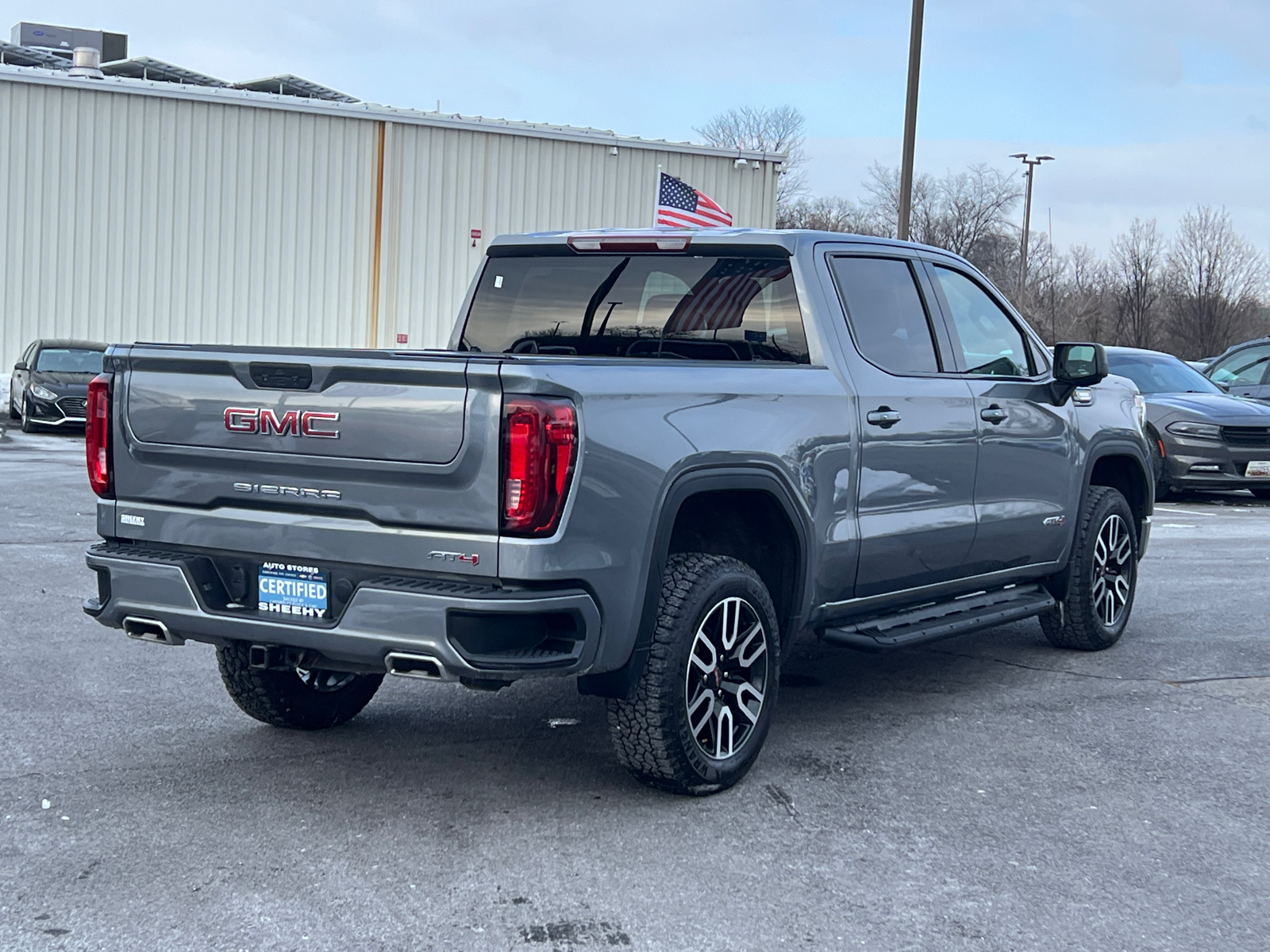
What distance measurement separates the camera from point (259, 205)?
26.5 m

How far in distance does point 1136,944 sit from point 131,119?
982 inches

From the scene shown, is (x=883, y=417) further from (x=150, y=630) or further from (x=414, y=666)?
(x=150, y=630)

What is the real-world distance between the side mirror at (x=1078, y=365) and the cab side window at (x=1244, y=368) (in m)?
12.9

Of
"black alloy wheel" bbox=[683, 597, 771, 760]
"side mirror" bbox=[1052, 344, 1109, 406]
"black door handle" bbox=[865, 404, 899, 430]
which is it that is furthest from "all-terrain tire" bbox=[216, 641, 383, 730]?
"side mirror" bbox=[1052, 344, 1109, 406]

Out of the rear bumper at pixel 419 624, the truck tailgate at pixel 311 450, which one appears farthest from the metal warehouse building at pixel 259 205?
the rear bumper at pixel 419 624

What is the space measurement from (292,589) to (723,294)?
2195 mm

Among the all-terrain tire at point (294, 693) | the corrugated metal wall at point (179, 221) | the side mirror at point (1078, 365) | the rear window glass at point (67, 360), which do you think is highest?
the corrugated metal wall at point (179, 221)

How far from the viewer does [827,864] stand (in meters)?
4.32

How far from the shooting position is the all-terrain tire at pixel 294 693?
5438mm

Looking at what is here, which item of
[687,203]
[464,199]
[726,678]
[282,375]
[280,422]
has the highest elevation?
[464,199]

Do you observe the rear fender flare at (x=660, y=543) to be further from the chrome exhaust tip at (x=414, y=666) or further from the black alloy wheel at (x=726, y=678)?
the chrome exhaust tip at (x=414, y=666)

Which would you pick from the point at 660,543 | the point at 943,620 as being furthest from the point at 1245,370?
the point at 660,543

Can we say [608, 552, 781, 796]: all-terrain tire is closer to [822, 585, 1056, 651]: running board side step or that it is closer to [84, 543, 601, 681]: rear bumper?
[84, 543, 601, 681]: rear bumper

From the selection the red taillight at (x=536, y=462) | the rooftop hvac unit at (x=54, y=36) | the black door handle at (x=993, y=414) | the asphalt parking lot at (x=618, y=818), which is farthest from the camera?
the rooftop hvac unit at (x=54, y=36)
